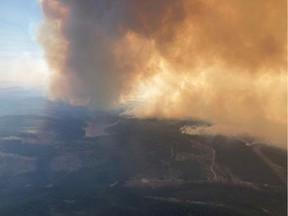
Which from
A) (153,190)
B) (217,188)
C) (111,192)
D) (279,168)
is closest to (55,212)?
(111,192)

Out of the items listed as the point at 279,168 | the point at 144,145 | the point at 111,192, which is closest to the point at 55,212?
the point at 111,192

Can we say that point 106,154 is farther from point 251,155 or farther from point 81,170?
point 251,155

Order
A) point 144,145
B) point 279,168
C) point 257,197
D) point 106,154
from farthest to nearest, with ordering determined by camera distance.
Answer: point 144,145
point 106,154
point 279,168
point 257,197

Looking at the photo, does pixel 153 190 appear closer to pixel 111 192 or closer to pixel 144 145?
pixel 111 192

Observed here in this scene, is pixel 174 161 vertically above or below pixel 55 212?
above

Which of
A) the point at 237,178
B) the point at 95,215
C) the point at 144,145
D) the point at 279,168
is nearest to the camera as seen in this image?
the point at 95,215

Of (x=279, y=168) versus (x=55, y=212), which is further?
(x=279, y=168)

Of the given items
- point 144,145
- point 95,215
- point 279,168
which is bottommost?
point 95,215
